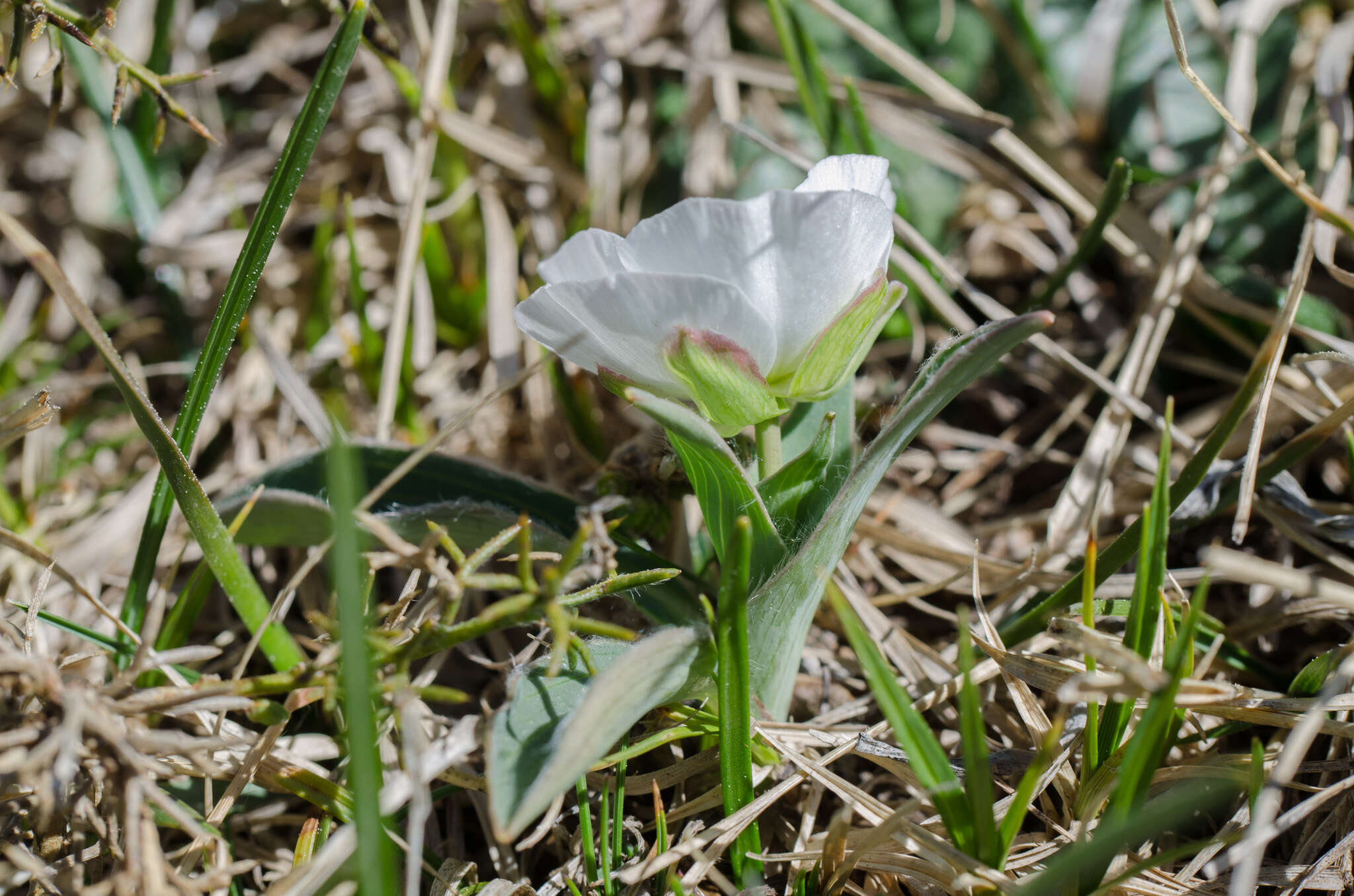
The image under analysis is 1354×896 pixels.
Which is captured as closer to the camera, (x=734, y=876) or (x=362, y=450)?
(x=734, y=876)

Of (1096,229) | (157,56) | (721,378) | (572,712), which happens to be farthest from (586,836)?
(157,56)

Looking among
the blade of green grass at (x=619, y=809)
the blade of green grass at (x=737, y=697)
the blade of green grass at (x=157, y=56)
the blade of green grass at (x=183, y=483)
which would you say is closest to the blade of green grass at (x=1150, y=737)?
the blade of green grass at (x=737, y=697)

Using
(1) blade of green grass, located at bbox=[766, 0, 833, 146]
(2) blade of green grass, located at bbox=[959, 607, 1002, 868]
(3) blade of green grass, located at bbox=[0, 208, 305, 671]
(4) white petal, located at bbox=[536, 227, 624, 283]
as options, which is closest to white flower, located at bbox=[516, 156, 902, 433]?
(4) white petal, located at bbox=[536, 227, 624, 283]

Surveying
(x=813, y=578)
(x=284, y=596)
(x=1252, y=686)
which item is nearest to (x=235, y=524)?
(x=284, y=596)

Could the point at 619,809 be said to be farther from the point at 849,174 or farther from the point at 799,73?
the point at 799,73

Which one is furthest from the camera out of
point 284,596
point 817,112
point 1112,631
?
point 817,112

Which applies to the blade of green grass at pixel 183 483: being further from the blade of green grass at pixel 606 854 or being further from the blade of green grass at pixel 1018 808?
the blade of green grass at pixel 1018 808

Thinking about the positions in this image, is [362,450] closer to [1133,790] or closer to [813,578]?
[813,578]
